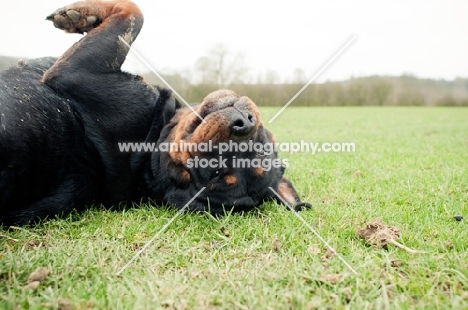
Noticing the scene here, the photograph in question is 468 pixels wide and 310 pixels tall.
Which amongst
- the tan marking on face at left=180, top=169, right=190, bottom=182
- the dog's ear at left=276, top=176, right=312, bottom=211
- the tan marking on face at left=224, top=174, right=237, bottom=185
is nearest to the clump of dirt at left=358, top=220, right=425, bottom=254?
the dog's ear at left=276, top=176, right=312, bottom=211

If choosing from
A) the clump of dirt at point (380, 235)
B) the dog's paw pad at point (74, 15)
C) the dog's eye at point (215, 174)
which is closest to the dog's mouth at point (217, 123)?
the dog's eye at point (215, 174)

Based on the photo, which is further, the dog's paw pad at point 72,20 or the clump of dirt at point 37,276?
the dog's paw pad at point 72,20

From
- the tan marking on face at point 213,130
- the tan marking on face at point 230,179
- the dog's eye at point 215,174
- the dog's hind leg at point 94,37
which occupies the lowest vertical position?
the tan marking on face at point 230,179

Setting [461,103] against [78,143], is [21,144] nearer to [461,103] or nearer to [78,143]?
[78,143]

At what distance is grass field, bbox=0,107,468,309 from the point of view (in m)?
1.58

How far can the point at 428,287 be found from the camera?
1669mm

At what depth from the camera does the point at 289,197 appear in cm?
286

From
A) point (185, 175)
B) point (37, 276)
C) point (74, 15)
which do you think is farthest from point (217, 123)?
point (74, 15)

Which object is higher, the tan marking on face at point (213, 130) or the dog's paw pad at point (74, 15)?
the dog's paw pad at point (74, 15)

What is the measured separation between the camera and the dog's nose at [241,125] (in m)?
2.34

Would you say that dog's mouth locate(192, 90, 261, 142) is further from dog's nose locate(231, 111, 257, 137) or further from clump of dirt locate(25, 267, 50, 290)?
clump of dirt locate(25, 267, 50, 290)

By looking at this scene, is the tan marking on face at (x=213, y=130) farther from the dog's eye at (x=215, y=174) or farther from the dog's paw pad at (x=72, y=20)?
the dog's paw pad at (x=72, y=20)

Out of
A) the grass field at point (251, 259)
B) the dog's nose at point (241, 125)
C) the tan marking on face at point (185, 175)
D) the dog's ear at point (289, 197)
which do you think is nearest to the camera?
the grass field at point (251, 259)

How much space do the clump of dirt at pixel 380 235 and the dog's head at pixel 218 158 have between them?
0.60m
